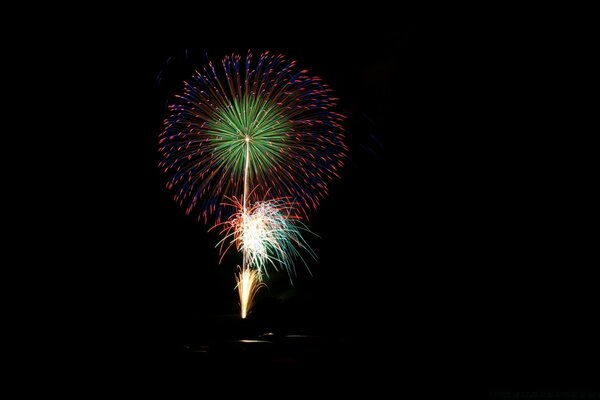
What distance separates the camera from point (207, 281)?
2720 cm

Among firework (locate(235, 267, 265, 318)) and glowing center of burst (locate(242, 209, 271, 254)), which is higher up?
glowing center of burst (locate(242, 209, 271, 254))

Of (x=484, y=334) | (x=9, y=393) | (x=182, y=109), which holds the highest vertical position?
(x=182, y=109)

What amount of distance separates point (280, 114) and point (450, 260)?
16164 millimetres

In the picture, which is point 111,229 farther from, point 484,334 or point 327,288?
point 484,334

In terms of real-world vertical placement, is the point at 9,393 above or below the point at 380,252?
below

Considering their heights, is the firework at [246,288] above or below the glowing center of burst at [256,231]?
below

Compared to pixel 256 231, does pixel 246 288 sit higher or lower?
lower

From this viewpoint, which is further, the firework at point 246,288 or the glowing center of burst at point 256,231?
the firework at point 246,288

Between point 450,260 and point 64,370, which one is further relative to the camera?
point 450,260

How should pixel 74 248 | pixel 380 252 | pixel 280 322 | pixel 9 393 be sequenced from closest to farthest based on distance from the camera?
pixel 9 393
pixel 280 322
pixel 74 248
pixel 380 252

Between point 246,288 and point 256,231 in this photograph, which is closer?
point 256,231

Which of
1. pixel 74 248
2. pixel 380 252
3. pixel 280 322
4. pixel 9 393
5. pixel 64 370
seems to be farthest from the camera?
pixel 380 252

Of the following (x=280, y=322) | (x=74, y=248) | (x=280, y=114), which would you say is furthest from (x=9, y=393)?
(x=74, y=248)

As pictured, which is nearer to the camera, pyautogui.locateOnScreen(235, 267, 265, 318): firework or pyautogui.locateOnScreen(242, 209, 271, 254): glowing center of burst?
pyautogui.locateOnScreen(242, 209, 271, 254): glowing center of burst
